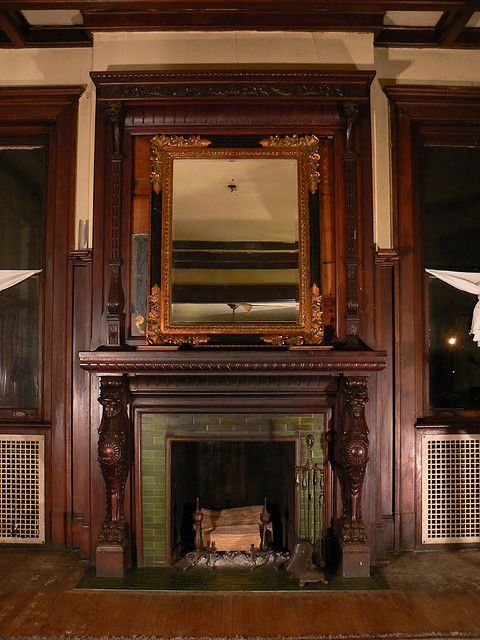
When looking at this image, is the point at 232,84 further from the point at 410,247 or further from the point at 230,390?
the point at 230,390

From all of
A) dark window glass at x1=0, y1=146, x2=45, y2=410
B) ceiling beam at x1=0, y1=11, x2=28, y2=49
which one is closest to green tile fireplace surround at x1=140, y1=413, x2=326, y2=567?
dark window glass at x1=0, y1=146, x2=45, y2=410

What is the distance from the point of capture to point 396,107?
12.5ft

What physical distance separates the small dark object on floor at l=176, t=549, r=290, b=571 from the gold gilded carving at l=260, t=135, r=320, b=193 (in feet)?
7.28

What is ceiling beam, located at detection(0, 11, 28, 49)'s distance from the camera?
3.49 metres

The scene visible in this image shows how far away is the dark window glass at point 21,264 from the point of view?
3820 mm

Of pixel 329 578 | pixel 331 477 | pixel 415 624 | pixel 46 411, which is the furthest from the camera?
pixel 46 411

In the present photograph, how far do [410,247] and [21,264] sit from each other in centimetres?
256

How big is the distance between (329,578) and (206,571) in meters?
0.70

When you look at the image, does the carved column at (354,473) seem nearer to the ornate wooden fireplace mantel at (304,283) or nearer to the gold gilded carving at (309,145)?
the ornate wooden fireplace mantel at (304,283)

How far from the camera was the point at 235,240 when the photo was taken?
3564 millimetres

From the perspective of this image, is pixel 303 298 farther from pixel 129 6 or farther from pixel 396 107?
pixel 129 6

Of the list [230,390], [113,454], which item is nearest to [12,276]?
[113,454]

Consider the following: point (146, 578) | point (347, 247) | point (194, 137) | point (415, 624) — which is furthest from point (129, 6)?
point (415, 624)

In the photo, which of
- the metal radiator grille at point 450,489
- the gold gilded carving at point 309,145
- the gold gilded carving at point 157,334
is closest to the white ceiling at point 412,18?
the gold gilded carving at point 309,145
